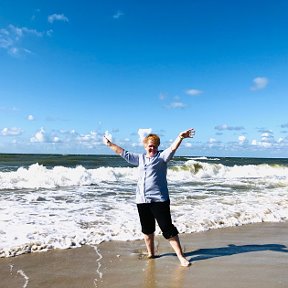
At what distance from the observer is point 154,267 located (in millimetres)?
5496

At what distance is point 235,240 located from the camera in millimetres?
7578

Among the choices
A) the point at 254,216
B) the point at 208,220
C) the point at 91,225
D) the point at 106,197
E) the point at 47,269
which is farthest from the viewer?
the point at 106,197

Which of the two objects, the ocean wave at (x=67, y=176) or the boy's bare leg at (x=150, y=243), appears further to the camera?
the ocean wave at (x=67, y=176)

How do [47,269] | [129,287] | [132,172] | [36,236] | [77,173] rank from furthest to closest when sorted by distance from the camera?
[132,172] < [77,173] < [36,236] < [47,269] < [129,287]

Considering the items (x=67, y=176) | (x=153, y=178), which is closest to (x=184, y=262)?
(x=153, y=178)

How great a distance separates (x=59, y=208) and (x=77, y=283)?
6198mm

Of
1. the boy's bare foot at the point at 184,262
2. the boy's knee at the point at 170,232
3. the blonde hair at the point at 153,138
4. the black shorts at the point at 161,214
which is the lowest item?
the boy's bare foot at the point at 184,262

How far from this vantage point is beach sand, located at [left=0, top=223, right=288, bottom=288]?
191 inches

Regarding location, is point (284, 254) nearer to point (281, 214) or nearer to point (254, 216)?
point (254, 216)

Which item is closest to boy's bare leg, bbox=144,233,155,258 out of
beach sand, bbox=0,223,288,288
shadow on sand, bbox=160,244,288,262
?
beach sand, bbox=0,223,288,288

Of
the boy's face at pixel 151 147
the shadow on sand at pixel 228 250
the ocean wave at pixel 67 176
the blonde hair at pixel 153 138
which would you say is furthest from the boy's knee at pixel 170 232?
the ocean wave at pixel 67 176

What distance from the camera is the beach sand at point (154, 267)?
16.0 feet

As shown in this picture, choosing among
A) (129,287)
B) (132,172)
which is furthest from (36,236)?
(132,172)

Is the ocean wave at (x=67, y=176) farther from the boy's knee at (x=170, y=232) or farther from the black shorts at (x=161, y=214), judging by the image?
the boy's knee at (x=170, y=232)
